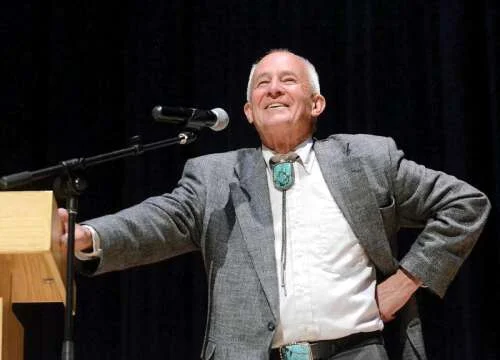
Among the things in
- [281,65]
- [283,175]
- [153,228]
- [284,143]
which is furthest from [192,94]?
[153,228]

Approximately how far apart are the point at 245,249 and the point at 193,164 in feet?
1.13

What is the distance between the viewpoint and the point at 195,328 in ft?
9.91

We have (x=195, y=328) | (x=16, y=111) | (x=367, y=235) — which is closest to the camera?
(x=367, y=235)

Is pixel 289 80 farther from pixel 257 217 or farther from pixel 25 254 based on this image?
pixel 25 254

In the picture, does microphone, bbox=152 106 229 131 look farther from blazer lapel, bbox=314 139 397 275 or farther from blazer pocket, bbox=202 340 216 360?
blazer pocket, bbox=202 340 216 360

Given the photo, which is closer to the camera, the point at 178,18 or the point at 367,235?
the point at 367,235

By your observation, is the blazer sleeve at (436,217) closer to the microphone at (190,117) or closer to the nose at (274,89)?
the nose at (274,89)

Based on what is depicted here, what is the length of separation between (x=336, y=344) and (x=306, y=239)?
0.92ft

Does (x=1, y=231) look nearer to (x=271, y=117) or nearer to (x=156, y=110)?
(x=156, y=110)

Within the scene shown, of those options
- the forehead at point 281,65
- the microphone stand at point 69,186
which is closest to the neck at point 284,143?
the forehead at point 281,65

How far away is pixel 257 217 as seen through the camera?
227cm

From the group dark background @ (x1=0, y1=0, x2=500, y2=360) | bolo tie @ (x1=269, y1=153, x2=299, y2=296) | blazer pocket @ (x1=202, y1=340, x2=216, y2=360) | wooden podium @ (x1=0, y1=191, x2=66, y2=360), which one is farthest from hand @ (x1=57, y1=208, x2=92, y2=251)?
dark background @ (x1=0, y1=0, x2=500, y2=360)

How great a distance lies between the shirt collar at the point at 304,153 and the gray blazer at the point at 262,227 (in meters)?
0.04

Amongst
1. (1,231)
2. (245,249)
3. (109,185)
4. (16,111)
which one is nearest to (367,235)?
(245,249)
